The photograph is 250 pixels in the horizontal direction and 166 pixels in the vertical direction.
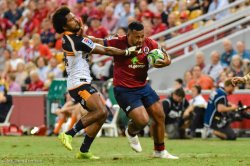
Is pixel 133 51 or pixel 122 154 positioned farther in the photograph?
pixel 122 154

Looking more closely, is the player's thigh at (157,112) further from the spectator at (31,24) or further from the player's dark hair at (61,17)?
the spectator at (31,24)

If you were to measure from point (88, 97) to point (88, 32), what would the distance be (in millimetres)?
13691

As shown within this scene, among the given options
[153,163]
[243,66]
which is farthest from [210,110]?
[153,163]

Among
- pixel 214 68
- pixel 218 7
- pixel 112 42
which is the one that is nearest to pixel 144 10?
pixel 218 7

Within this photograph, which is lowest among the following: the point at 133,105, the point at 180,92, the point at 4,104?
the point at 4,104

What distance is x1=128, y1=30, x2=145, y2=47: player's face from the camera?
1446cm

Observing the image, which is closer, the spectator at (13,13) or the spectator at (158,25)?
the spectator at (158,25)

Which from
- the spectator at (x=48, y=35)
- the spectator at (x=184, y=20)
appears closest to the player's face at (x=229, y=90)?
the spectator at (x=184, y=20)

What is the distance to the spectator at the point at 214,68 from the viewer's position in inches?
907

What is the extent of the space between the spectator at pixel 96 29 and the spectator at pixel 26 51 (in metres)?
3.12

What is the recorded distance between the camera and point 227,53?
23453 mm

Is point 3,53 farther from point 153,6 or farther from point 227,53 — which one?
point 227,53

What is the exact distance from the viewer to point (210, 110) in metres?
21.3

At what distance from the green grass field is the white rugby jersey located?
131 centimetres
